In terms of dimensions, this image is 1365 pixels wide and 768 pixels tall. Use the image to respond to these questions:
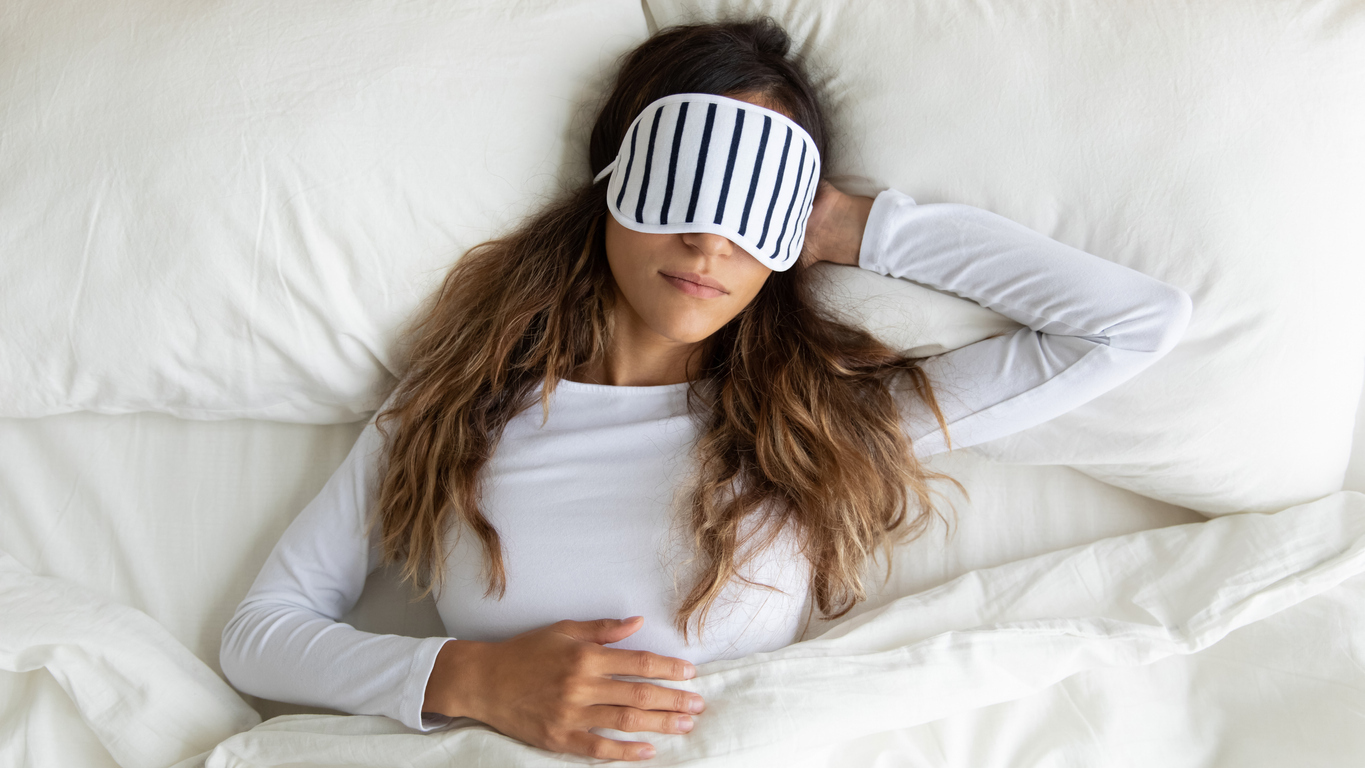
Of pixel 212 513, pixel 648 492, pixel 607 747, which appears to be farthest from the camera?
pixel 212 513

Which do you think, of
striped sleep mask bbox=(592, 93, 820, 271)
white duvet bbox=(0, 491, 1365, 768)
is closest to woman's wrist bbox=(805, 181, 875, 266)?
striped sleep mask bbox=(592, 93, 820, 271)

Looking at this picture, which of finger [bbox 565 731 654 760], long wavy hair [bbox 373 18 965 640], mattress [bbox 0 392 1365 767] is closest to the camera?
finger [bbox 565 731 654 760]

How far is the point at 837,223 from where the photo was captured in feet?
3.43

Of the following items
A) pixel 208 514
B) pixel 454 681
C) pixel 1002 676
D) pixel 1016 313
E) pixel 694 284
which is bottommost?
pixel 1002 676

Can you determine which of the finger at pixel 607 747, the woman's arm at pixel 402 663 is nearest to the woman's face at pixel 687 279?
the woman's arm at pixel 402 663

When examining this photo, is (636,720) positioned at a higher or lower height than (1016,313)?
lower

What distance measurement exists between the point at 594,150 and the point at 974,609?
0.74 meters

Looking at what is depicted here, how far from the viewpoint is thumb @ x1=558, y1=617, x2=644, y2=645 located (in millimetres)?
929

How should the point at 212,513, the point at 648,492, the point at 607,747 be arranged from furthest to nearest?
the point at 212,513 → the point at 648,492 → the point at 607,747

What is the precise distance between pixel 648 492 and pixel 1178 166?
697 millimetres

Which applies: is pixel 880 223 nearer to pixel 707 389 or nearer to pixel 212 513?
pixel 707 389

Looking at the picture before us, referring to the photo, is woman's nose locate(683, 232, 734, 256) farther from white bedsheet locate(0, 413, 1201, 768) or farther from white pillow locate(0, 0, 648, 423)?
white bedsheet locate(0, 413, 1201, 768)

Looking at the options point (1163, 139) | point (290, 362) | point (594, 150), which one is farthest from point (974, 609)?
point (290, 362)

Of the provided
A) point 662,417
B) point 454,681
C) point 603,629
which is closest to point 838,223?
point 662,417
